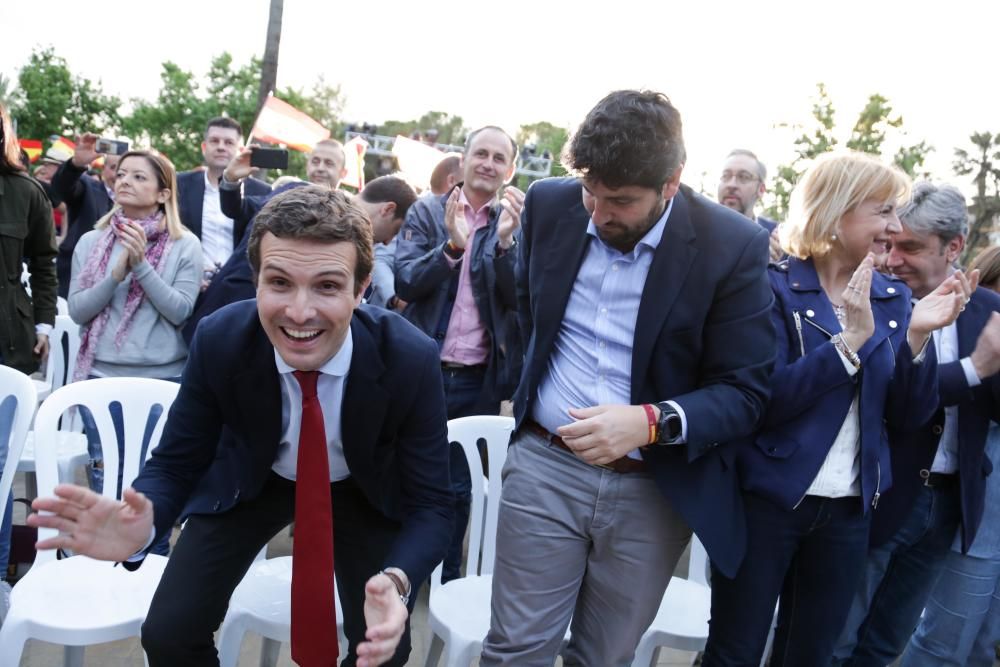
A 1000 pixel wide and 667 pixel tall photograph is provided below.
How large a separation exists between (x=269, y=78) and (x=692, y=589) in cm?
978

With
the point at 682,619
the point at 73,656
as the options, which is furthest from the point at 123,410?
the point at 682,619

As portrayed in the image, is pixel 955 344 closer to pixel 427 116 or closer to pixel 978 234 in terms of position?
pixel 978 234

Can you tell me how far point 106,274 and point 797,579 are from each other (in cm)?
314

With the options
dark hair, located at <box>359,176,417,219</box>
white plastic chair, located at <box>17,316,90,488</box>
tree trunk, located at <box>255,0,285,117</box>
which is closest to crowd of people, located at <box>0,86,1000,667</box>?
white plastic chair, located at <box>17,316,90,488</box>

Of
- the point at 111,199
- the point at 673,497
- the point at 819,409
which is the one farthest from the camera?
the point at 111,199

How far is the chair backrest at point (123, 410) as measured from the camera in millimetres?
2611

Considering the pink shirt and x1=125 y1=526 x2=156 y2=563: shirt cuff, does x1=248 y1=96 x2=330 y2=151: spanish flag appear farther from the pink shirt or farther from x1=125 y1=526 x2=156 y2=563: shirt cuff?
x1=125 y1=526 x2=156 y2=563: shirt cuff

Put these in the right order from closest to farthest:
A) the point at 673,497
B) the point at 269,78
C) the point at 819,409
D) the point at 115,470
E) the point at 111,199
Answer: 1. the point at 673,497
2. the point at 819,409
3. the point at 115,470
4. the point at 111,199
5. the point at 269,78

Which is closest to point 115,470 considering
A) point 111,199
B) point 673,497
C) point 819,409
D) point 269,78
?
point 673,497

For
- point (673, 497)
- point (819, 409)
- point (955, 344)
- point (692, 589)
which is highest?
point (955, 344)

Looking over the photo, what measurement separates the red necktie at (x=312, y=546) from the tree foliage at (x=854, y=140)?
1952cm

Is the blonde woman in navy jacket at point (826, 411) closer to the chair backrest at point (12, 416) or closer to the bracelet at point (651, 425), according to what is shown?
the bracelet at point (651, 425)

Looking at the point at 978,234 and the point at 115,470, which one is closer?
the point at 115,470

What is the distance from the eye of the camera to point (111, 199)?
6609mm
